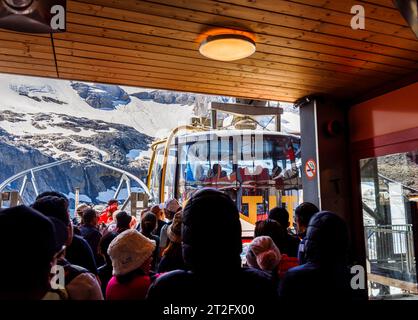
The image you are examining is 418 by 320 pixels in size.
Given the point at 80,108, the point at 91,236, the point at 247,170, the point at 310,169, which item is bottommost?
the point at 91,236

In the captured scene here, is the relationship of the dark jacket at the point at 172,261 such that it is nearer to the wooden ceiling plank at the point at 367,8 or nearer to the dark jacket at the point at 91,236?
the dark jacket at the point at 91,236

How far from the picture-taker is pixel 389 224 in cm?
407

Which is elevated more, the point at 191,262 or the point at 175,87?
the point at 175,87

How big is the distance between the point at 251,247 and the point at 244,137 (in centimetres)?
528

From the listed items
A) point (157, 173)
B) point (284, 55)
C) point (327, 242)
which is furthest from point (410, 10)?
point (157, 173)

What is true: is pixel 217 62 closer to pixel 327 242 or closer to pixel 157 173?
pixel 327 242

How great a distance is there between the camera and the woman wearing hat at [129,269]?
73.1 inches

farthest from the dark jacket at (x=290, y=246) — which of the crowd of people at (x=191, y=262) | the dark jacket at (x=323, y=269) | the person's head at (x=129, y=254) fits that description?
the person's head at (x=129, y=254)

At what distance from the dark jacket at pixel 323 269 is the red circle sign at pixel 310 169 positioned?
2.65 m

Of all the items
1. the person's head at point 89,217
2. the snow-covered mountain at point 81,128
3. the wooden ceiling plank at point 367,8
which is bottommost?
the person's head at point 89,217

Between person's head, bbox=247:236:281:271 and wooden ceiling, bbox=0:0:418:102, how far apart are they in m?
1.51

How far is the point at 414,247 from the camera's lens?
3816 millimetres

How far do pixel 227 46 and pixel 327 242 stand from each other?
1611 millimetres
